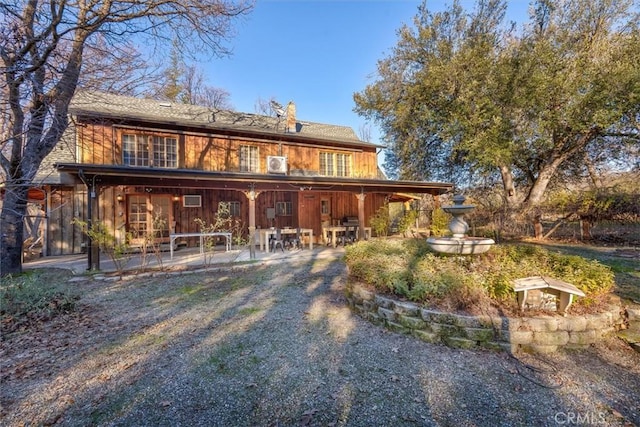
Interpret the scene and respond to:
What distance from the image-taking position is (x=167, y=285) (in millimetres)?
6152

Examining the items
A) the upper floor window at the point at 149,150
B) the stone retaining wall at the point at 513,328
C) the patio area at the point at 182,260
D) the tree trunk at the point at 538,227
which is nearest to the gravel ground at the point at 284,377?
the stone retaining wall at the point at 513,328

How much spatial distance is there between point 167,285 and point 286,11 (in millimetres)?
9068

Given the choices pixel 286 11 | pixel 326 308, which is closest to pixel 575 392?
pixel 326 308

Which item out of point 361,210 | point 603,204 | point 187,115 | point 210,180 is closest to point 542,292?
point 361,210

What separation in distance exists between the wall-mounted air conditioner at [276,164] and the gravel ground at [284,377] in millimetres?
7905

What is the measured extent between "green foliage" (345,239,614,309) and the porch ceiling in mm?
4871

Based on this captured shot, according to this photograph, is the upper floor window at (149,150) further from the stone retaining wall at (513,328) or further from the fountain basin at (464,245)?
the stone retaining wall at (513,328)

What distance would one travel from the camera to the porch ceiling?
272 inches

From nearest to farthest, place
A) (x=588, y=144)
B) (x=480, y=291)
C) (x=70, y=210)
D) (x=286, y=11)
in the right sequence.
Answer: (x=480, y=291), (x=286, y=11), (x=70, y=210), (x=588, y=144)

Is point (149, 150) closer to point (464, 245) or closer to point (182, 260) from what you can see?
point (182, 260)

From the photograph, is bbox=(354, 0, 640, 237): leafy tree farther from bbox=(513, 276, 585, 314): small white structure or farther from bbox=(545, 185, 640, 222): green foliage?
bbox=(513, 276, 585, 314): small white structure

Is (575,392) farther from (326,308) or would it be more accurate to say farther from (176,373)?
(176,373)

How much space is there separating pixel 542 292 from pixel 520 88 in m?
A: 11.5

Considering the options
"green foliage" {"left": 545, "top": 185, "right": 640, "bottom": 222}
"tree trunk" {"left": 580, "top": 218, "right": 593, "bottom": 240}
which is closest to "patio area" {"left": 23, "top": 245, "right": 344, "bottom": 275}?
"green foliage" {"left": 545, "top": 185, "right": 640, "bottom": 222}
